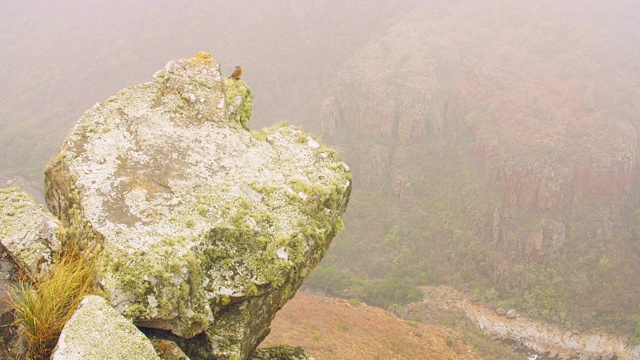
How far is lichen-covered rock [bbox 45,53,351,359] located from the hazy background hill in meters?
25.3

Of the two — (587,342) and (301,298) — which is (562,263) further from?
(301,298)

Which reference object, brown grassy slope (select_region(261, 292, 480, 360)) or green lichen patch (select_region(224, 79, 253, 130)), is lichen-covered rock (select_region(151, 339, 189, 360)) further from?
brown grassy slope (select_region(261, 292, 480, 360))

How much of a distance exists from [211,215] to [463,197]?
113 ft

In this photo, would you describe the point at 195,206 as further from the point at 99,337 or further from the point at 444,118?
the point at 444,118

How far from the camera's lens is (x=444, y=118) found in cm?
4378

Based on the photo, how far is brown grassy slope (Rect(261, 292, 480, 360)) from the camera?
45.3 ft

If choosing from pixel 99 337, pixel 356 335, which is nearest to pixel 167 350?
pixel 99 337

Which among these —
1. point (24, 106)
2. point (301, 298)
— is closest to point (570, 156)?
point (301, 298)

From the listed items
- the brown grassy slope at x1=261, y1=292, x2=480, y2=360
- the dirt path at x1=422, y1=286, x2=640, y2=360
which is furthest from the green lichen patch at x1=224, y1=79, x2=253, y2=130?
the dirt path at x1=422, y1=286, x2=640, y2=360

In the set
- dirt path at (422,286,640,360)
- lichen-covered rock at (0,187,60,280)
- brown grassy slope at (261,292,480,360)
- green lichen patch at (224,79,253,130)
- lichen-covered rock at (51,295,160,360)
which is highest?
green lichen patch at (224,79,253,130)

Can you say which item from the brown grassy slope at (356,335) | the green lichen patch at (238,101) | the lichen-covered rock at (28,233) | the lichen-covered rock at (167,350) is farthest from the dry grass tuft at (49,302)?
the brown grassy slope at (356,335)

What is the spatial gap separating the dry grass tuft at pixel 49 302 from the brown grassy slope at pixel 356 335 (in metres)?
9.55

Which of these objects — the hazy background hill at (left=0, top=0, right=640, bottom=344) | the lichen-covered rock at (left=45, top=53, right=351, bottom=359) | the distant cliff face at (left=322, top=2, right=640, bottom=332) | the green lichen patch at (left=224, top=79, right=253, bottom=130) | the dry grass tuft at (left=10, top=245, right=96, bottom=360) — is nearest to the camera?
the dry grass tuft at (left=10, top=245, right=96, bottom=360)

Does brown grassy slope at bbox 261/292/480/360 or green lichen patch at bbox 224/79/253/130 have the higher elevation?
green lichen patch at bbox 224/79/253/130
